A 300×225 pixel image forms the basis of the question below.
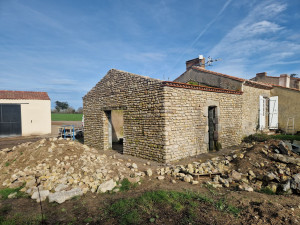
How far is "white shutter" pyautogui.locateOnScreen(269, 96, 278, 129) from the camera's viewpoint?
12367mm

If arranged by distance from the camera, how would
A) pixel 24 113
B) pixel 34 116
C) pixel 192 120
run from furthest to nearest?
pixel 34 116
pixel 24 113
pixel 192 120

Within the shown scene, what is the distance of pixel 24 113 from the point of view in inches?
628

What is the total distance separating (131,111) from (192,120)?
2761 millimetres

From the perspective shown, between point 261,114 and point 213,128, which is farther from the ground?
point 261,114

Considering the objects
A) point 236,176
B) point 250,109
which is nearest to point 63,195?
point 236,176

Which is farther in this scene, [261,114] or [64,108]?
[64,108]

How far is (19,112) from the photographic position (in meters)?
15.8

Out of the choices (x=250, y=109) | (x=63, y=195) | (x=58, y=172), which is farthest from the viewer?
(x=250, y=109)

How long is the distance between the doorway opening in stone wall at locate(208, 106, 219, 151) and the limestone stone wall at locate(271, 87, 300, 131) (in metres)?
6.95

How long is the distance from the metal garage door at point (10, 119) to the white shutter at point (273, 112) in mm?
20703

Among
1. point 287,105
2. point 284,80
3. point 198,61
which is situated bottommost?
point 287,105

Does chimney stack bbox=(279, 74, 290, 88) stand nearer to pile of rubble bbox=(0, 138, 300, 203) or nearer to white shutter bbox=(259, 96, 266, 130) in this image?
white shutter bbox=(259, 96, 266, 130)

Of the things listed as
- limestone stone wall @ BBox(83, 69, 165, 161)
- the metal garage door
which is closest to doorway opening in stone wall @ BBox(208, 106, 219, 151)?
limestone stone wall @ BBox(83, 69, 165, 161)

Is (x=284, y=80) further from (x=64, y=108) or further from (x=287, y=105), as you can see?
(x=64, y=108)
